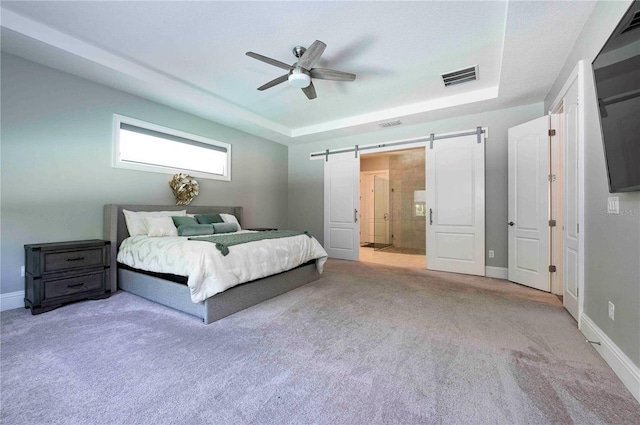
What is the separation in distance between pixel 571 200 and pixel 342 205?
12.5 feet

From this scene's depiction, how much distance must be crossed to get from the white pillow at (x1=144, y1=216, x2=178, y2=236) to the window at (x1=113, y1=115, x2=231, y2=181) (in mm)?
872

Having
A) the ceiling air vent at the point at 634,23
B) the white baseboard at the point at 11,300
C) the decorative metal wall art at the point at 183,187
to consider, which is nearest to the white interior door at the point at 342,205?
the decorative metal wall art at the point at 183,187

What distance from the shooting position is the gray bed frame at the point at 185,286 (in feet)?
8.39

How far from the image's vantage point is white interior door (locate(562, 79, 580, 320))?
8.55 ft

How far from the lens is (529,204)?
3689mm

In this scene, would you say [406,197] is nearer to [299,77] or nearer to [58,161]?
[299,77]

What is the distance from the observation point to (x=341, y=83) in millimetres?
3777

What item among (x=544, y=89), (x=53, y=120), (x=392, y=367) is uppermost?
(x=544, y=89)

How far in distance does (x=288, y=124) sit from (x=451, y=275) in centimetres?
423

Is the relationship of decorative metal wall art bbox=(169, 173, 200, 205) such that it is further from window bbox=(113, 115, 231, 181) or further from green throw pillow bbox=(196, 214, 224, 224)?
green throw pillow bbox=(196, 214, 224, 224)

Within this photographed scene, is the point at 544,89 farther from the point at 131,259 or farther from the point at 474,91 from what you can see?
the point at 131,259

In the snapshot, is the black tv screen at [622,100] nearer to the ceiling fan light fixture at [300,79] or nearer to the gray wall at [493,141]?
the ceiling fan light fixture at [300,79]

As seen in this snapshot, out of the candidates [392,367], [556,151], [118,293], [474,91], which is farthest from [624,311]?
[118,293]

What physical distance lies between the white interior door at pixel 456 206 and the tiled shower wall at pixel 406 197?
8.78 feet
